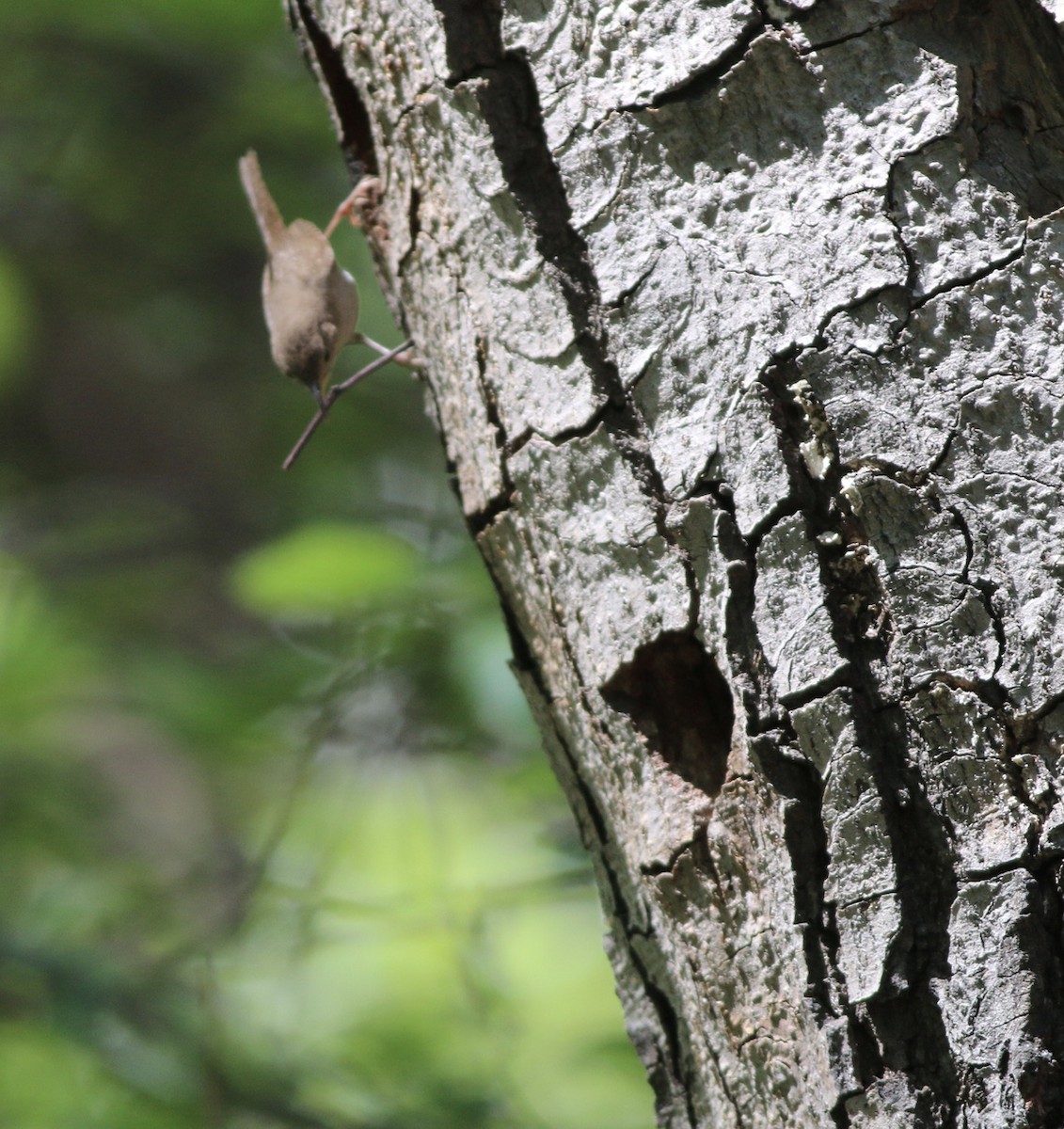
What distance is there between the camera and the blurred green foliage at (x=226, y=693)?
2.86 metres

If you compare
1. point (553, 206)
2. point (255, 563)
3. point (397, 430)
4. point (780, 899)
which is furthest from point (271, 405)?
point (780, 899)

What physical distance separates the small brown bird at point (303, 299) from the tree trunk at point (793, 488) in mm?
1581

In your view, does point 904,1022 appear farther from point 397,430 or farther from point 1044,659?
point 397,430

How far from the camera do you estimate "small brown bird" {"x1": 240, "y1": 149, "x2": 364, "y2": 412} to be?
2.95 m

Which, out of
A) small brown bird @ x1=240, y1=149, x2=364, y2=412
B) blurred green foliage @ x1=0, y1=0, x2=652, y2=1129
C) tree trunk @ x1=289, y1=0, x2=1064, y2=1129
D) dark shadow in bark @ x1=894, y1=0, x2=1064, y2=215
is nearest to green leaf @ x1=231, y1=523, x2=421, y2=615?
blurred green foliage @ x1=0, y1=0, x2=652, y2=1129

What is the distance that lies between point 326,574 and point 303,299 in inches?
29.9

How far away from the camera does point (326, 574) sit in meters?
2.71

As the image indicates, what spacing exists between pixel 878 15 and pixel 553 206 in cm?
40

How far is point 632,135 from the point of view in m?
1.26

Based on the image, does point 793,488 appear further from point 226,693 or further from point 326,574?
point 226,693

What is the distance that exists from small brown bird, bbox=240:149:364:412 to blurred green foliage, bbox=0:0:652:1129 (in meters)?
0.45

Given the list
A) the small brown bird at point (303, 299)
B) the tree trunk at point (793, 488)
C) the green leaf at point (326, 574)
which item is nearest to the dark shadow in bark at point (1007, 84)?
the tree trunk at point (793, 488)

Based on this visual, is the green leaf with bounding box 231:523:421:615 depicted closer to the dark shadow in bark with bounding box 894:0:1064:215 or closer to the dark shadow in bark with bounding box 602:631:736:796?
the dark shadow in bark with bounding box 602:631:736:796

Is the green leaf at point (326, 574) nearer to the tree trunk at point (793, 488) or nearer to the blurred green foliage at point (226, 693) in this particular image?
the blurred green foliage at point (226, 693)
